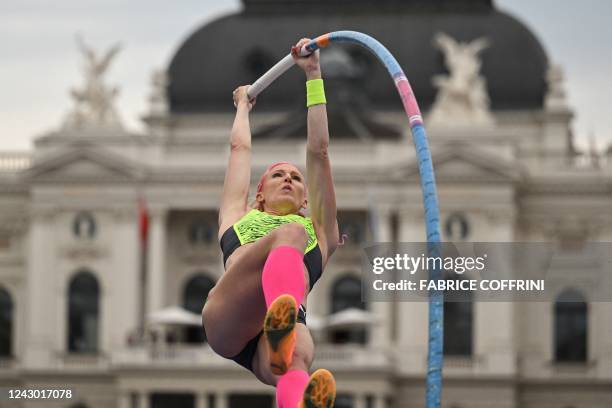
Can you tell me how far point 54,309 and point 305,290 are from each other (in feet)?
229

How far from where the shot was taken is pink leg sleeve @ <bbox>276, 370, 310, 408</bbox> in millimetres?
15391

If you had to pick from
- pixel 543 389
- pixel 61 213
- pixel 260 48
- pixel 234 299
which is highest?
pixel 260 48

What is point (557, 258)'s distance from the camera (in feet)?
277

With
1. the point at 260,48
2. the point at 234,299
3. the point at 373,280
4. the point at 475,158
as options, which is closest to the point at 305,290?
the point at 234,299

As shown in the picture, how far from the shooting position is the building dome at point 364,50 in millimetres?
91250

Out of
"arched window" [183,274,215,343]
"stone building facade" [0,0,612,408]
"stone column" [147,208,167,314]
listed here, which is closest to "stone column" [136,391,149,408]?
"stone building facade" [0,0,612,408]

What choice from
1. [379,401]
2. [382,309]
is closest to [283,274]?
[379,401]

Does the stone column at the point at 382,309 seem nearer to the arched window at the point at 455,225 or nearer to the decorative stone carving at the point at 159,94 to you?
the arched window at the point at 455,225

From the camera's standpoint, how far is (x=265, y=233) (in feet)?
53.5

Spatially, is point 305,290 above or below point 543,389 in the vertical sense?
below

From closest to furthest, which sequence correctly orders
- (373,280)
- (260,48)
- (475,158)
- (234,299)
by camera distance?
(234,299) < (373,280) < (475,158) < (260,48)

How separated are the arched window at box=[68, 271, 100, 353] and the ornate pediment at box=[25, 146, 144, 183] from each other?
3.55 meters

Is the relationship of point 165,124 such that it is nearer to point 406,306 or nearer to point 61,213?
point 61,213

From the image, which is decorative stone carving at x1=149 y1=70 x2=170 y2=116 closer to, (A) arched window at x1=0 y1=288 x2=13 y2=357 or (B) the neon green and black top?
(A) arched window at x1=0 y1=288 x2=13 y2=357
